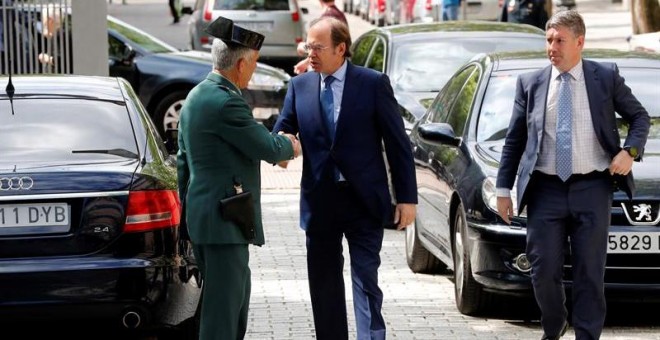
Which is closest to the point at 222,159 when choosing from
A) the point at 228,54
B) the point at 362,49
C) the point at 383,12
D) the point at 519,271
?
the point at 228,54

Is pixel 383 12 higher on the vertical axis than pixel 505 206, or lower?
lower

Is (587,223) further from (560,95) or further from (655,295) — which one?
(655,295)

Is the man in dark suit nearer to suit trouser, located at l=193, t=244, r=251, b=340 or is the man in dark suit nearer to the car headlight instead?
the car headlight

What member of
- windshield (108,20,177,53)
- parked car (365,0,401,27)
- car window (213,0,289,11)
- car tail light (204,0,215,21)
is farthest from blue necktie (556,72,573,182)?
parked car (365,0,401,27)

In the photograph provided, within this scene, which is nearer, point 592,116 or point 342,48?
point 342,48

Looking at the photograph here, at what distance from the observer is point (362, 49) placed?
606 inches

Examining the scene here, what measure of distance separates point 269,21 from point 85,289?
804 inches

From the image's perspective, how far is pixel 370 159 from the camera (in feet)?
24.2

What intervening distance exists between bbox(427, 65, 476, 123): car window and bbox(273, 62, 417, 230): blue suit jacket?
3062 millimetres

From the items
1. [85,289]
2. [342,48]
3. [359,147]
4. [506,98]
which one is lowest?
[85,289]

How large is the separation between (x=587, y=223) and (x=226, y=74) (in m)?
A: 1.93

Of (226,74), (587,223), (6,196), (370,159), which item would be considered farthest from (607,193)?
(6,196)

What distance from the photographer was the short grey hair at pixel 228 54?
21.7 feet

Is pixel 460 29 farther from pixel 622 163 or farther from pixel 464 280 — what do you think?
pixel 622 163
